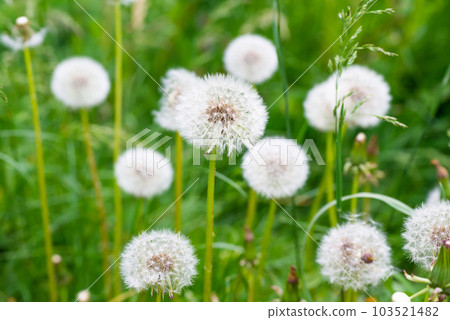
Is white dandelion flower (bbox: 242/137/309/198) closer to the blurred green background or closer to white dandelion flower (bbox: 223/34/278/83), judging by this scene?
the blurred green background

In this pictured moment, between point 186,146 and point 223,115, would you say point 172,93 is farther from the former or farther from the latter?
point 186,146

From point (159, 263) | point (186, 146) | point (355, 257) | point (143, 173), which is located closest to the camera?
point (159, 263)

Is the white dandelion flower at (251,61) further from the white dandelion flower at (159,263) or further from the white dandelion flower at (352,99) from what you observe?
the white dandelion flower at (159,263)

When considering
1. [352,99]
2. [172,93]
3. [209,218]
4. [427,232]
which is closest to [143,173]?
[172,93]

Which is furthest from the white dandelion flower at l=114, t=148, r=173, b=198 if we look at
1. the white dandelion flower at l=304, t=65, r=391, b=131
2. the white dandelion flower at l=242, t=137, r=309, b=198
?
the white dandelion flower at l=304, t=65, r=391, b=131
